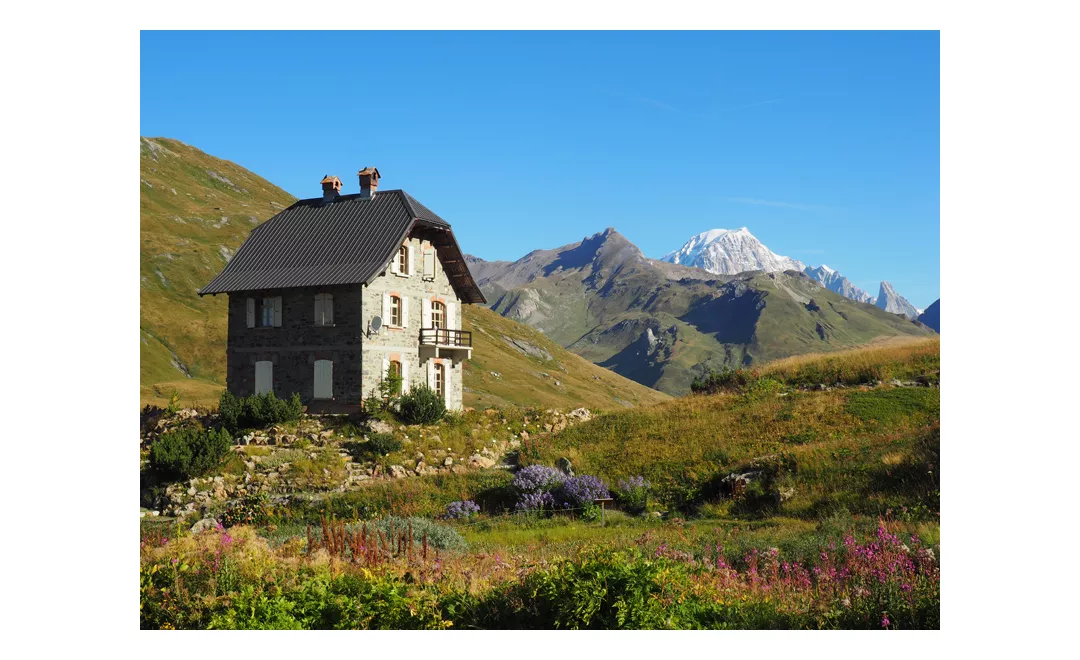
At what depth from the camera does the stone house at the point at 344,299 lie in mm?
34219

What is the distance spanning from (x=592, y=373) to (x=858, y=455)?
144m

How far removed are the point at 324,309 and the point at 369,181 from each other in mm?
6820

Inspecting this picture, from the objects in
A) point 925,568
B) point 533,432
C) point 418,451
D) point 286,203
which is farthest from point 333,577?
point 286,203

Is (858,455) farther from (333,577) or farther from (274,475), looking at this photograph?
(274,475)

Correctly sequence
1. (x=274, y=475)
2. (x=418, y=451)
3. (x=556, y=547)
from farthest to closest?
(x=418, y=451)
(x=274, y=475)
(x=556, y=547)

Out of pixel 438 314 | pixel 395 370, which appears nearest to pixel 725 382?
pixel 438 314

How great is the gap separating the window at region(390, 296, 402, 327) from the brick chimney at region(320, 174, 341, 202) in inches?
264

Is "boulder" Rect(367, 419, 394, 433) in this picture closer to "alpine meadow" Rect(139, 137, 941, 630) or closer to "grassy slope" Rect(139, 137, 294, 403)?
"alpine meadow" Rect(139, 137, 941, 630)

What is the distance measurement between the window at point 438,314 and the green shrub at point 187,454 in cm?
1325

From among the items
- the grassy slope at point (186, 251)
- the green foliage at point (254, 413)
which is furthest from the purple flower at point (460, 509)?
the grassy slope at point (186, 251)

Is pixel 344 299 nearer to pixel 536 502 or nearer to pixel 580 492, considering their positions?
pixel 536 502

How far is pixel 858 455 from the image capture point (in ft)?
63.6

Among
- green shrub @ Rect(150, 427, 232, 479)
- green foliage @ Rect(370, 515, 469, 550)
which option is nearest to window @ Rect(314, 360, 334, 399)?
green shrub @ Rect(150, 427, 232, 479)

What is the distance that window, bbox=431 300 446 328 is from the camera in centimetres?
3812
